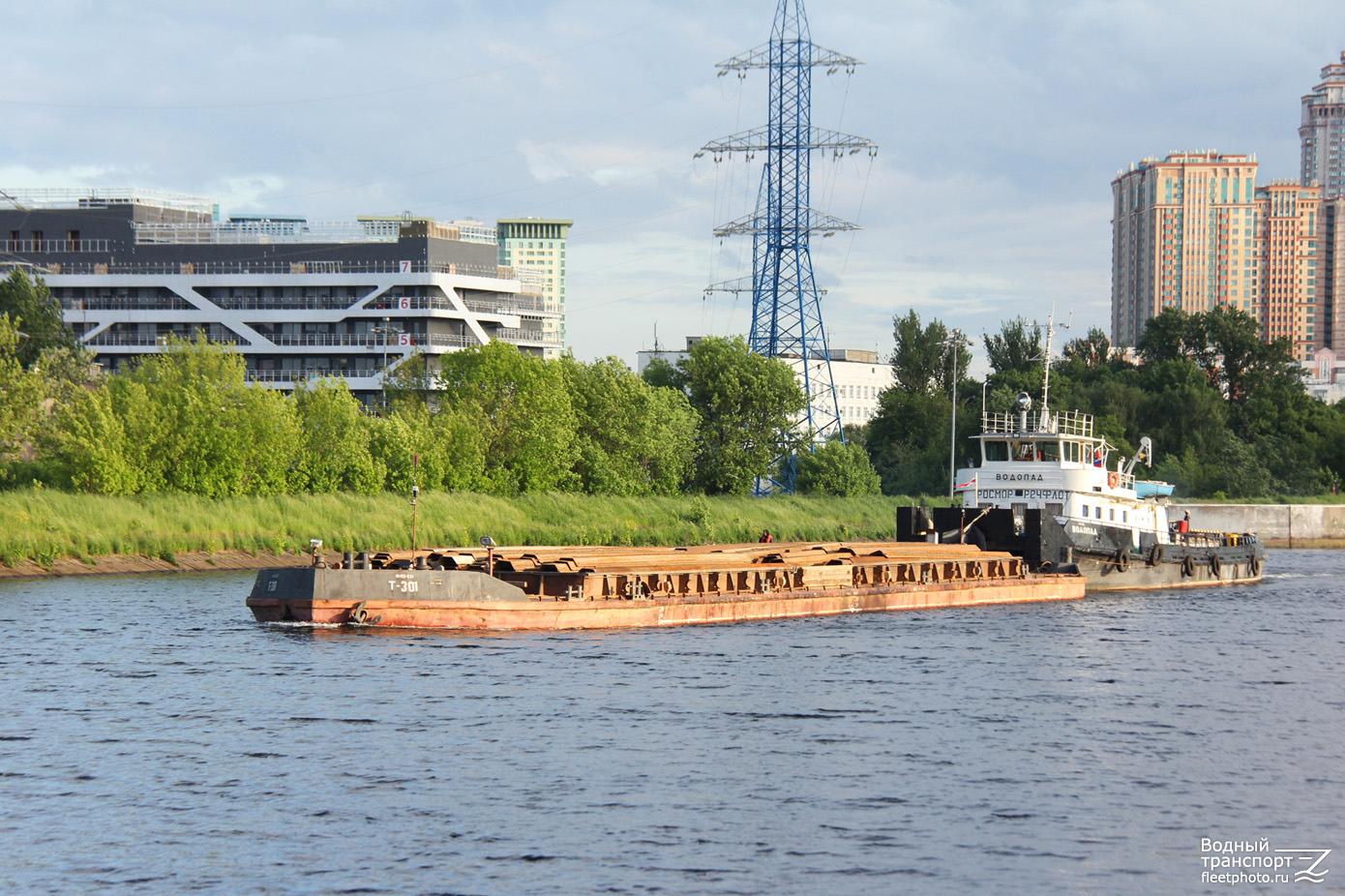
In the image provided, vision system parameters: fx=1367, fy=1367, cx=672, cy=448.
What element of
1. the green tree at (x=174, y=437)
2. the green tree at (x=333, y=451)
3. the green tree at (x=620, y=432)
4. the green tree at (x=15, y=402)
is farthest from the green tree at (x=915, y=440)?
the green tree at (x=15, y=402)

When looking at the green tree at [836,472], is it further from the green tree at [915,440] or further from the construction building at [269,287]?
the construction building at [269,287]

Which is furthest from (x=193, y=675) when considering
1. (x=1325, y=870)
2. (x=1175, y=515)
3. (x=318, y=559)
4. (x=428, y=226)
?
(x=428, y=226)

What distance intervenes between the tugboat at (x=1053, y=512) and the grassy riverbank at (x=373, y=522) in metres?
20.5

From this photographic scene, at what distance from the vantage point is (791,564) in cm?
4669

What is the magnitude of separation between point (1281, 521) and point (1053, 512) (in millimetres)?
59413

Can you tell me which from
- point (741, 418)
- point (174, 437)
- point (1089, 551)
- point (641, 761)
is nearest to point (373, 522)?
point (174, 437)

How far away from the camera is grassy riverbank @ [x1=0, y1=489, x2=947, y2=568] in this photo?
184 ft

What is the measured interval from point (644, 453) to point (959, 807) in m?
65.7

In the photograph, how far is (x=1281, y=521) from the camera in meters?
106

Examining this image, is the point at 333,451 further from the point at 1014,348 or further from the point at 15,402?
the point at 1014,348

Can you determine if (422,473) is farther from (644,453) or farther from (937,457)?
(937,457)

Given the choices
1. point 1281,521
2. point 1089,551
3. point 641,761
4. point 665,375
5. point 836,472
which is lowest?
point 641,761

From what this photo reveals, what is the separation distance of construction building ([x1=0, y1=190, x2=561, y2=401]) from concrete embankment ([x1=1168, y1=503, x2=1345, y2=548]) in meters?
63.2

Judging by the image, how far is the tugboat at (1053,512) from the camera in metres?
55.2
